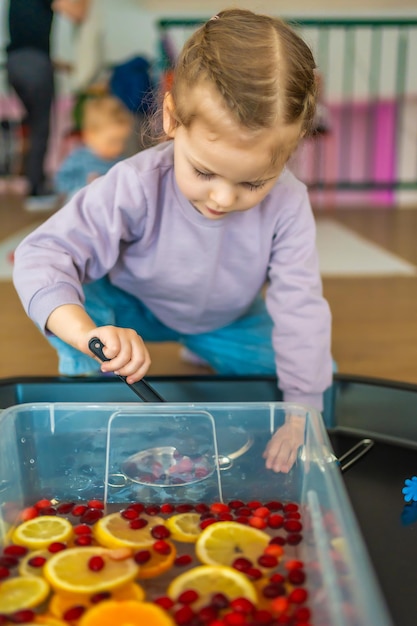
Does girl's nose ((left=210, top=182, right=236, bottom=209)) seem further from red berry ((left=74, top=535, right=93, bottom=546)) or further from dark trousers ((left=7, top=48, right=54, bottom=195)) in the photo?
dark trousers ((left=7, top=48, right=54, bottom=195))

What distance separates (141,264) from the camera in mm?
919

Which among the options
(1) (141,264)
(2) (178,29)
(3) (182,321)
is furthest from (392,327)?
(2) (178,29)

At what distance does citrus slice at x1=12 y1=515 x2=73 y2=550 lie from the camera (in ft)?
1.97

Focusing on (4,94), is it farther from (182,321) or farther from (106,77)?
(182,321)

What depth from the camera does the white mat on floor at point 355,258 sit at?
1.88 metres

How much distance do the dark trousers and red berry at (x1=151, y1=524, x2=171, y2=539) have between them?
235 cm

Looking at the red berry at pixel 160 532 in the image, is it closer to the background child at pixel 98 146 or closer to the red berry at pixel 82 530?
the red berry at pixel 82 530

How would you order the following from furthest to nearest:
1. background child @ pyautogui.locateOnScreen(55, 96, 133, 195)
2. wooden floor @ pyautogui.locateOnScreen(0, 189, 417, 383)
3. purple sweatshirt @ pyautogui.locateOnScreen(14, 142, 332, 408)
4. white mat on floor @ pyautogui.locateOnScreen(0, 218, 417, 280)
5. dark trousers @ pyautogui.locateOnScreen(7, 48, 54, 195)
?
dark trousers @ pyautogui.locateOnScreen(7, 48, 54, 195), background child @ pyautogui.locateOnScreen(55, 96, 133, 195), white mat on floor @ pyautogui.locateOnScreen(0, 218, 417, 280), wooden floor @ pyautogui.locateOnScreen(0, 189, 417, 383), purple sweatshirt @ pyautogui.locateOnScreen(14, 142, 332, 408)

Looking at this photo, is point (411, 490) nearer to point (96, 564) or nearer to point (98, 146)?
point (96, 564)

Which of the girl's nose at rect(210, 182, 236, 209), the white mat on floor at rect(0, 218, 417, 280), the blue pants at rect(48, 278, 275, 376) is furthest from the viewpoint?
the white mat on floor at rect(0, 218, 417, 280)

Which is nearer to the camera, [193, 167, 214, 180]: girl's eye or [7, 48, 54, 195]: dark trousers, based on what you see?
[193, 167, 214, 180]: girl's eye

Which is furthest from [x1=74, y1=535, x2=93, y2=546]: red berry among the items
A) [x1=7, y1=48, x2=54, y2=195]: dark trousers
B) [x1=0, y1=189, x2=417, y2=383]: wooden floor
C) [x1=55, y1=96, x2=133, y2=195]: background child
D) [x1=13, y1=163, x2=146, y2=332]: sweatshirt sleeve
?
[x1=7, y1=48, x2=54, y2=195]: dark trousers

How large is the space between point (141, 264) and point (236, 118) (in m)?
0.31

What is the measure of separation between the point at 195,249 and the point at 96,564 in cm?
44
